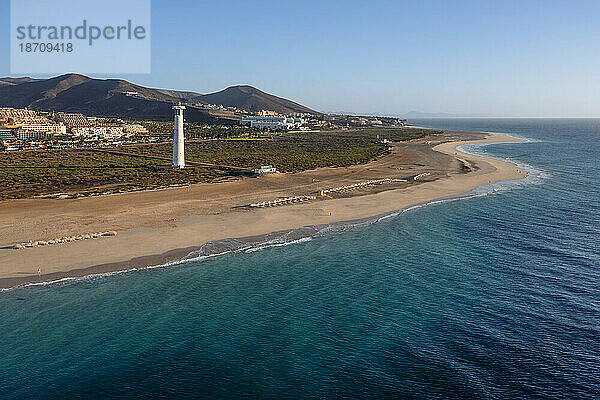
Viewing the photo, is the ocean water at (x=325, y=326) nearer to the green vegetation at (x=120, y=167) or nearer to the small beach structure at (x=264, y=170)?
the green vegetation at (x=120, y=167)

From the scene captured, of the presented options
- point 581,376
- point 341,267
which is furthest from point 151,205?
point 581,376

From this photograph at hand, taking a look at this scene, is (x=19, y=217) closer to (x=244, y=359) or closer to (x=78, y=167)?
(x=244, y=359)

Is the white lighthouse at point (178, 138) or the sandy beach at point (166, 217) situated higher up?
the white lighthouse at point (178, 138)

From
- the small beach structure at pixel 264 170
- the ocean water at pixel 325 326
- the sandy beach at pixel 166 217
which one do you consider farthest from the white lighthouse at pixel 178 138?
the ocean water at pixel 325 326

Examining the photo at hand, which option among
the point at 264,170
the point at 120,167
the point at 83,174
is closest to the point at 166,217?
the point at 264,170

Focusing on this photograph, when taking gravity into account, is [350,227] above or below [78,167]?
below
